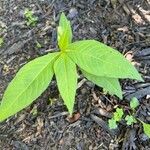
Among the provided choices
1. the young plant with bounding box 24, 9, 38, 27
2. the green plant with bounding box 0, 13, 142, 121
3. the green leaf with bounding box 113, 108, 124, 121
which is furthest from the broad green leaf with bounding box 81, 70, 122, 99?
the young plant with bounding box 24, 9, 38, 27

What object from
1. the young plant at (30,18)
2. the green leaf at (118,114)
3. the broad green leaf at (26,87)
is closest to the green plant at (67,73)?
the broad green leaf at (26,87)

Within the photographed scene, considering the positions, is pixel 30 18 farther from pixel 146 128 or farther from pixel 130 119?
pixel 146 128

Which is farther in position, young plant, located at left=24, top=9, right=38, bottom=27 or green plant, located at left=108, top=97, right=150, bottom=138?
young plant, located at left=24, top=9, right=38, bottom=27

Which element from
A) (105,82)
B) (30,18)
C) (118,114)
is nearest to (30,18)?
(30,18)

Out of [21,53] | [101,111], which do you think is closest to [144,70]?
[101,111]

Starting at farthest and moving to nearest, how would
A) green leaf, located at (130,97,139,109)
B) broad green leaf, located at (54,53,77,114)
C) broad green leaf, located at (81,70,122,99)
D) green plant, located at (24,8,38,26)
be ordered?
green plant, located at (24,8,38,26)
green leaf, located at (130,97,139,109)
broad green leaf, located at (81,70,122,99)
broad green leaf, located at (54,53,77,114)

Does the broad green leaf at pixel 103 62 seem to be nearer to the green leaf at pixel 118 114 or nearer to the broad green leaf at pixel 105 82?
the broad green leaf at pixel 105 82

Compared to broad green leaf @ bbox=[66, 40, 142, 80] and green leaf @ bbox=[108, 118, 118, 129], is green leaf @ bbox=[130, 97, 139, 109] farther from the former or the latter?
broad green leaf @ bbox=[66, 40, 142, 80]
